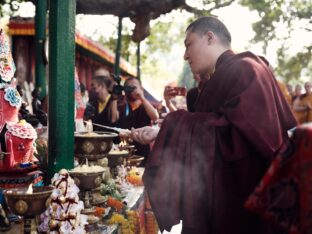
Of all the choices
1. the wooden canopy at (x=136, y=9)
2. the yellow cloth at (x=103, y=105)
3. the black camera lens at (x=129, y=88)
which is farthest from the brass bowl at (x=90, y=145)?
the wooden canopy at (x=136, y=9)

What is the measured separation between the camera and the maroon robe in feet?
8.24

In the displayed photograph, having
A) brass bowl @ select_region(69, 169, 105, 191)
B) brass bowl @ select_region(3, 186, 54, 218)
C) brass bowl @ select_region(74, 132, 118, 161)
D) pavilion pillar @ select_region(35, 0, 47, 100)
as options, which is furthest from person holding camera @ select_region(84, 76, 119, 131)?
brass bowl @ select_region(3, 186, 54, 218)

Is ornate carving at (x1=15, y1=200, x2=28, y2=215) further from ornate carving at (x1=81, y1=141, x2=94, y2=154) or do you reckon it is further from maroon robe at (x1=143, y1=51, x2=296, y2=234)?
ornate carving at (x1=81, y1=141, x2=94, y2=154)

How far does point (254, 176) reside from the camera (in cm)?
256

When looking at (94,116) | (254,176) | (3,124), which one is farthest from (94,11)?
(254,176)

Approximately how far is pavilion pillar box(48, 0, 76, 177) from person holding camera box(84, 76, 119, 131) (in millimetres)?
2276

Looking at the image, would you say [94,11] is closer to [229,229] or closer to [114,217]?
[114,217]

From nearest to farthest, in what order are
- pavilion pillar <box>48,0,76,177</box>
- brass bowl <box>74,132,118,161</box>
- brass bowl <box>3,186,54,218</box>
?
brass bowl <box>3,186,54,218</box> → pavilion pillar <box>48,0,76,177</box> → brass bowl <box>74,132,118,161</box>

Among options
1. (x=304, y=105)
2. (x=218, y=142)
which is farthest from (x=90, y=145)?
(x=304, y=105)

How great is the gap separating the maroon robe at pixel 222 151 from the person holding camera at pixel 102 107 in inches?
109

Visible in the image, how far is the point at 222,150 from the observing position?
2557 mm

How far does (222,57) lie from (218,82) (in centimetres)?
18

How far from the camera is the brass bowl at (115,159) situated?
435cm

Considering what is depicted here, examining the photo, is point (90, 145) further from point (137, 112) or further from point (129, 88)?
point (137, 112)
